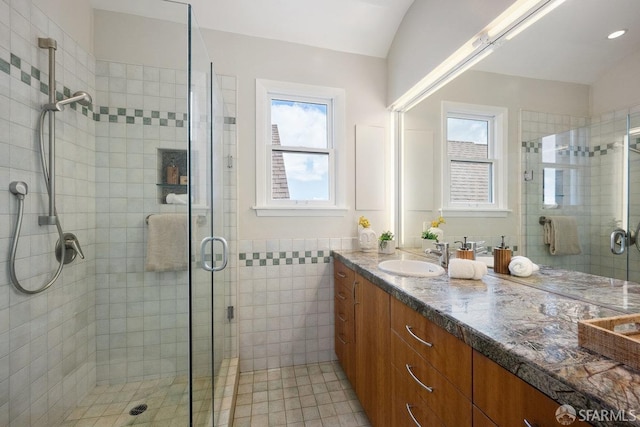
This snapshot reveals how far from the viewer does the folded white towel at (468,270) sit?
51.2 inches

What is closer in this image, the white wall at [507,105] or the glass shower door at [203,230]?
the white wall at [507,105]

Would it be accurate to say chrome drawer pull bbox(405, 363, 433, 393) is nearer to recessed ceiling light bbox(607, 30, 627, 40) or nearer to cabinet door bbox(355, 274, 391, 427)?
cabinet door bbox(355, 274, 391, 427)

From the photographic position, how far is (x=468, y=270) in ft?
4.29

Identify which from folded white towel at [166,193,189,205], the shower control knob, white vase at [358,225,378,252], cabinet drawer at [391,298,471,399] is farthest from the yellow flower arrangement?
the shower control knob

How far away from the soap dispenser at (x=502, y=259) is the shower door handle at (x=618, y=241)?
44cm

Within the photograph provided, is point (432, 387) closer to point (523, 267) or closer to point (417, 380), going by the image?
point (417, 380)

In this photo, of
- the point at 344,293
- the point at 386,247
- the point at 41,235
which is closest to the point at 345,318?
Answer: the point at 344,293

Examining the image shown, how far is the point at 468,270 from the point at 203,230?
133 centimetres

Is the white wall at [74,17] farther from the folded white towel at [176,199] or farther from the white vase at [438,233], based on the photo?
the white vase at [438,233]

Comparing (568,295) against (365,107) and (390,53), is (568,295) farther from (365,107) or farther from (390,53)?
(390,53)

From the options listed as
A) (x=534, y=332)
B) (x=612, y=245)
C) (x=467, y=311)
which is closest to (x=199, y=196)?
(x=467, y=311)

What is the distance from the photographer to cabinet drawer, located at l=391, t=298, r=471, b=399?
766 mm

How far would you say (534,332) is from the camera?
71 cm

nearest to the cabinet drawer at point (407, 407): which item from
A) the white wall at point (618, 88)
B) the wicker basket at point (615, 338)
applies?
the wicker basket at point (615, 338)
